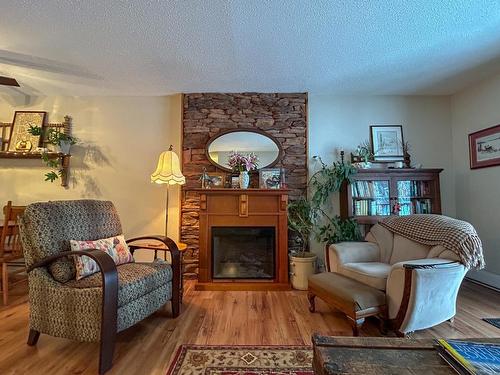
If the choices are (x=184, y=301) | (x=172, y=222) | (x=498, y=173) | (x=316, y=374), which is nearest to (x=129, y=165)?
(x=172, y=222)

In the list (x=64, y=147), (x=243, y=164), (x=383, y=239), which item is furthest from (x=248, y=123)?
(x=64, y=147)

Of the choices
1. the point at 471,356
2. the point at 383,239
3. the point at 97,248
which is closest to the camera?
the point at 471,356

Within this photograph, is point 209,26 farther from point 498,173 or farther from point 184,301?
point 498,173

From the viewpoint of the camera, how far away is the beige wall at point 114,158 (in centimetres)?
360

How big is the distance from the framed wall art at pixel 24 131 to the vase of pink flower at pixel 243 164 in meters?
2.68

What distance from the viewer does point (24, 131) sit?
3.61m

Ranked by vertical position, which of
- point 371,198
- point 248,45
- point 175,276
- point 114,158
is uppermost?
point 248,45

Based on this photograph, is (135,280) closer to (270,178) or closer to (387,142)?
(270,178)

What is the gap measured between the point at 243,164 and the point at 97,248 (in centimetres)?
187

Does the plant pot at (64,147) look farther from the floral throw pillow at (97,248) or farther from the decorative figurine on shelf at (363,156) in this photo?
the decorative figurine on shelf at (363,156)

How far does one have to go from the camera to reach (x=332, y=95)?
3.70 m

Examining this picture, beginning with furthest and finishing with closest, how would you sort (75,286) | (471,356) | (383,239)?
1. (383,239)
2. (75,286)
3. (471,356)

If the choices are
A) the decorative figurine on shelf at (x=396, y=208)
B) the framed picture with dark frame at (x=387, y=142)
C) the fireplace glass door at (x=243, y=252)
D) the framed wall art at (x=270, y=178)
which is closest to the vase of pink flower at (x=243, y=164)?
the framed wall art at (x=270, y=178)

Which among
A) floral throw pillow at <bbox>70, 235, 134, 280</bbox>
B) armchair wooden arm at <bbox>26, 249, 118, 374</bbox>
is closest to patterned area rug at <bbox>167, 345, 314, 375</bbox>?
armchair wooden arm at <bbox>26, 249, 118, 374</bbox>
